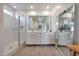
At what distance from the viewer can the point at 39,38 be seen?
2.01 metres

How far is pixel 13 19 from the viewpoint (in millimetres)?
1832

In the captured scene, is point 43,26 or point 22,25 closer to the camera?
point 22,25

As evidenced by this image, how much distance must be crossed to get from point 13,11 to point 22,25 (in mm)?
266

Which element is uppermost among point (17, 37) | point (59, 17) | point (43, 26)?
point (59, 17)

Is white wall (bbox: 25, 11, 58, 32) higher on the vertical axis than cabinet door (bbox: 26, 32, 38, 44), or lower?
higher

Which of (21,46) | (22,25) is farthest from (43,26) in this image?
(21,46)

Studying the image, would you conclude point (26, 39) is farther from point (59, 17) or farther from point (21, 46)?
point (59, 17)

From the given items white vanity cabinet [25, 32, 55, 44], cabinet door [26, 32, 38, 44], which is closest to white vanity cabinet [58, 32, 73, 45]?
white vanity cabinet [25, 32, 55, 44]

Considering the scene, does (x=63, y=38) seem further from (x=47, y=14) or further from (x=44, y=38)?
(x=47, y=14)

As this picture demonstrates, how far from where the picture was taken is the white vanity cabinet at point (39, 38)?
1957 mm

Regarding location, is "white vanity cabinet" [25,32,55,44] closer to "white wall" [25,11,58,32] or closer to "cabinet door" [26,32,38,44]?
"cabinet door" [26,32,38,44]

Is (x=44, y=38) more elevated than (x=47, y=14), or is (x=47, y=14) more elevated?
(x=47, y=14)

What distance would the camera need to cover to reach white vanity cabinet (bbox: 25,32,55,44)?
77.0 inches

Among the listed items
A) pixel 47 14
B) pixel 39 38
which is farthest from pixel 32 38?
pixel 47 14
